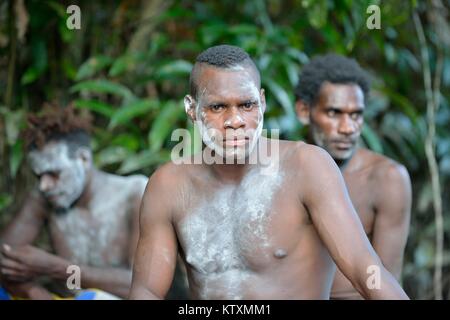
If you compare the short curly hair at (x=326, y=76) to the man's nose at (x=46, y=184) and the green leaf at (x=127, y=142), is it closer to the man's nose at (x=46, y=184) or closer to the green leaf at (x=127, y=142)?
the green leaf at (x=127, y=142)

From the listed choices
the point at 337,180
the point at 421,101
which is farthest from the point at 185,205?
the point at 421,101

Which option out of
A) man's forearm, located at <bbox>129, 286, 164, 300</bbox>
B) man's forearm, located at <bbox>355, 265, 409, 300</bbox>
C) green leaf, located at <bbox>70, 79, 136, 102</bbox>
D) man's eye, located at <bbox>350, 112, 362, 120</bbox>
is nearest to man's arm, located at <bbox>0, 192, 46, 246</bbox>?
green leaf, located at <bbox>70, 79, 136, 102</bbox>

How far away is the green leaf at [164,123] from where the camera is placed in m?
4.88

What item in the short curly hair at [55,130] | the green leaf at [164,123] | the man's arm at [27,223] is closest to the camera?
the short curly hair at [55,130]

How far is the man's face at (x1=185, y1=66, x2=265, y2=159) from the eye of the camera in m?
2.75

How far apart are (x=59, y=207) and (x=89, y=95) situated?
1.55 m

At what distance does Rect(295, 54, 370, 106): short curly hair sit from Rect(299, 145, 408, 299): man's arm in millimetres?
1411

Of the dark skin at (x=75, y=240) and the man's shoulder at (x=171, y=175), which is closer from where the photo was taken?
the man's shoulder at (x=171, y=175)

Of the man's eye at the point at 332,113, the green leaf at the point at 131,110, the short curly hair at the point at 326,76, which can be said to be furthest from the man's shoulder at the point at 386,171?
the green leaf at the point at 131,110

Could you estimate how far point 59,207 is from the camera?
4.31 m

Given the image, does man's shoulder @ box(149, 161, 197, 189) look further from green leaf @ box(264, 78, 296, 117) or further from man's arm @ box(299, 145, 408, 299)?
green leaf @ box(264, 78, 296, 117)

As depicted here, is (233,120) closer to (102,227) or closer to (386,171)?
(386,171)
